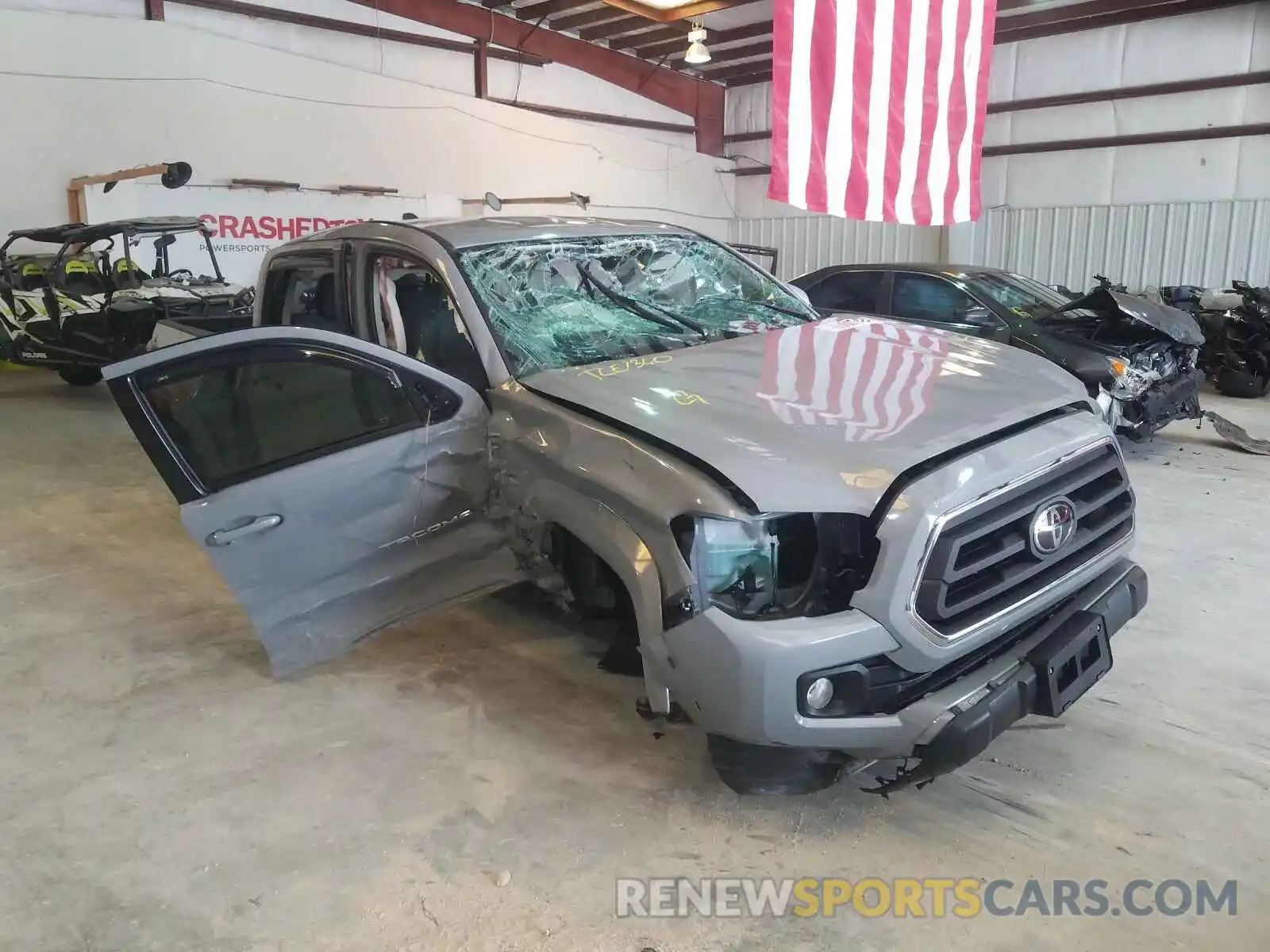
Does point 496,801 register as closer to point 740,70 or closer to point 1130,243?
point 1130,243

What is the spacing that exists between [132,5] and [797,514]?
11.9 metres

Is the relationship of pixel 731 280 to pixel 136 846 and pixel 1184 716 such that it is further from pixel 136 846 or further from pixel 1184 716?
pixel 136 846

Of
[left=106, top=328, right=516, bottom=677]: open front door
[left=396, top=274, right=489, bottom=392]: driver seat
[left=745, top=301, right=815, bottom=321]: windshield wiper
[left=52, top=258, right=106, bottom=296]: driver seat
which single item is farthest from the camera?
[left=52, top=258, right=106, bottom=296]: driver seat

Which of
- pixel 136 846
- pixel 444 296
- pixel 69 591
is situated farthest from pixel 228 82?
pixel 136 846

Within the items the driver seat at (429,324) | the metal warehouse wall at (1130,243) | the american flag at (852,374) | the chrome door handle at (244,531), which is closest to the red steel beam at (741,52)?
the metal warehouse wall at (1130,243)

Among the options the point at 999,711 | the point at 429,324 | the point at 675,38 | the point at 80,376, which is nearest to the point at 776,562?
the point at 999,711

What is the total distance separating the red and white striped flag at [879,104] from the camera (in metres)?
6.29

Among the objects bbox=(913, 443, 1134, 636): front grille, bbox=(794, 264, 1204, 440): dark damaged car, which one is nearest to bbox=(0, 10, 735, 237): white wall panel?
bbox=(794, 264, 1204, 440): dark damaged car

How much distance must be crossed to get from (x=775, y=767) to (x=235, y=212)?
1123cm

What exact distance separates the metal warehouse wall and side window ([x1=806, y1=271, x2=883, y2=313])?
6188mm

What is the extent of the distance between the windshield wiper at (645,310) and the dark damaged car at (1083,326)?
2.31 metres

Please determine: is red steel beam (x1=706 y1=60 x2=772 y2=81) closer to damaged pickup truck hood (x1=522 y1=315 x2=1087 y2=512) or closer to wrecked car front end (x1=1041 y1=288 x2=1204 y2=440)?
wrecked car front end (x1=1041 y1=288 x2=1204 y2=440)

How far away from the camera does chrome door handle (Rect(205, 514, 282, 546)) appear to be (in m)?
2.77

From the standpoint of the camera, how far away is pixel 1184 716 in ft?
9.52
